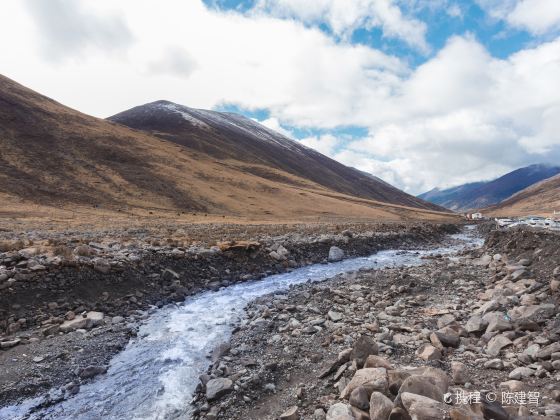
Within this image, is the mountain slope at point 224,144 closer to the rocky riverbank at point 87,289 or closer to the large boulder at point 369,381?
the rocky riverbank at point 87,289

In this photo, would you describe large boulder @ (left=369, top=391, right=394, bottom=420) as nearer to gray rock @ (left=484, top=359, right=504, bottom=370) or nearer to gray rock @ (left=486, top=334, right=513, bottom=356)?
gray rock @ (left=484, top=359, right=504, bottom=370)

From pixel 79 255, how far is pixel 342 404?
1472 cm

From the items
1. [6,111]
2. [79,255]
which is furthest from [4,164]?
[79,255]

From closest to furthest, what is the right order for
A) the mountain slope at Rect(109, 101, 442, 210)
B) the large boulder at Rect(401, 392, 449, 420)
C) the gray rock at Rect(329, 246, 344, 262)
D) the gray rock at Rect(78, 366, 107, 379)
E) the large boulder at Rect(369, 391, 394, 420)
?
the large boulder at Rect(401, 392, 449, 420) < the large boulder at Rect(369, 391, 394, 420) < the gray rock at Rect(78, 366, 107, 379) < the gray rock at Rect(329, 246, 344, 262) < the mountain slope at Rect(109, 101, 442, 210)

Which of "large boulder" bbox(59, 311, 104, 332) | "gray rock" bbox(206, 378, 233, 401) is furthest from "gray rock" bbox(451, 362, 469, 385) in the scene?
"large boulder" bbox(59, 311, 104, 332)

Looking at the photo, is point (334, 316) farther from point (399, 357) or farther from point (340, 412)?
point (340, 412)

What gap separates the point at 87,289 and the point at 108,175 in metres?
55.0

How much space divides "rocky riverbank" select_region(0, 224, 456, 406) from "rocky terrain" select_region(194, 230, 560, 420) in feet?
14.0

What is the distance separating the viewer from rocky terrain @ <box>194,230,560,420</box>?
6965mm

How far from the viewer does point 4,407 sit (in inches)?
356

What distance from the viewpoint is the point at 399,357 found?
9.77m

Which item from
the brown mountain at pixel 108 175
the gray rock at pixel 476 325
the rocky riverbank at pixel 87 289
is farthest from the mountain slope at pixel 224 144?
the gray rock at pixel 476 325

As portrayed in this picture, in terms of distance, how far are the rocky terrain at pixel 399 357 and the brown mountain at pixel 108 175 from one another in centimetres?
4011

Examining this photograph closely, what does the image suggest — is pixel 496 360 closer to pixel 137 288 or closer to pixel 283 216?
pixel 137 288
